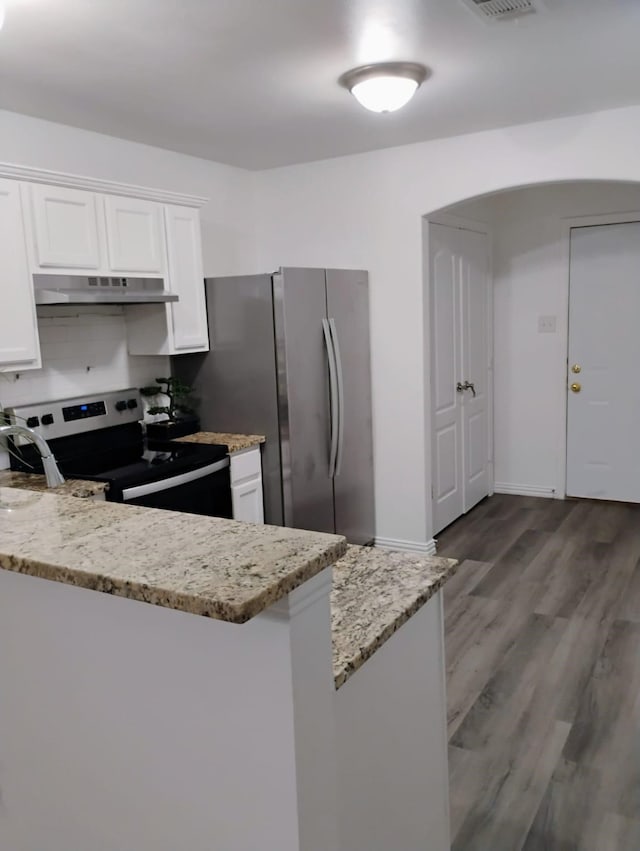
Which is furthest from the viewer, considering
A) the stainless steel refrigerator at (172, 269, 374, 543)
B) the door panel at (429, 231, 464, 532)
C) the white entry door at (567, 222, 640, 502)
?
the white entry door at (567, 222, 640, 502)

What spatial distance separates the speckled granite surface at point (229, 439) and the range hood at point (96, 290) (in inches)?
30.5

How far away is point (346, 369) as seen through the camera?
420 centimetres

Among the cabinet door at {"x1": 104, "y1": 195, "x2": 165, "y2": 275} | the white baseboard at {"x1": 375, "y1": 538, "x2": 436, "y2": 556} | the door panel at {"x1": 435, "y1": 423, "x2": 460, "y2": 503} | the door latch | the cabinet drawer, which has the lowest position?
the white baseboard at {"x1": 375, "y1": 538, "x2": 436, "y2": 556}

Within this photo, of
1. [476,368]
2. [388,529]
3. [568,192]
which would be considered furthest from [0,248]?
[568,192]

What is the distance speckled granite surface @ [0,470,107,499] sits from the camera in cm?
286

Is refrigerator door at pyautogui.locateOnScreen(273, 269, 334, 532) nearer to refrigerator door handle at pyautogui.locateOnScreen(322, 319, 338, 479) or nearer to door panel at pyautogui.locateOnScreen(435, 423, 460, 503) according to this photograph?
refrigerator door handle at pyautogui.locateOnScreen(322, 319, 338, 479)

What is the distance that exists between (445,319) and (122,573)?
12.9 ft

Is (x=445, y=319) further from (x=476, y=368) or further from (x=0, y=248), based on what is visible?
(x=0, y=248)

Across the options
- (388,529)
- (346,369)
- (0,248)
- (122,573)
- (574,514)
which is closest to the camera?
(122,573)

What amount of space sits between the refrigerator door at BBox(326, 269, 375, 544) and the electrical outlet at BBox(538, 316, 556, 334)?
1.75 m

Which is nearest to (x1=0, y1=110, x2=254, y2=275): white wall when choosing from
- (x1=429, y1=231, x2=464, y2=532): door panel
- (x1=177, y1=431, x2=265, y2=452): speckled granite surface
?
(x1=177, y1=431, x2=265, y2=452): speckled granite surface

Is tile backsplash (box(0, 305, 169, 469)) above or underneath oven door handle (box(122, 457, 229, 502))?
above

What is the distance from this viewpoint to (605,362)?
17.2 ft

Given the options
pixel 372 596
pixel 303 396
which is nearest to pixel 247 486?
pixel 303 396
